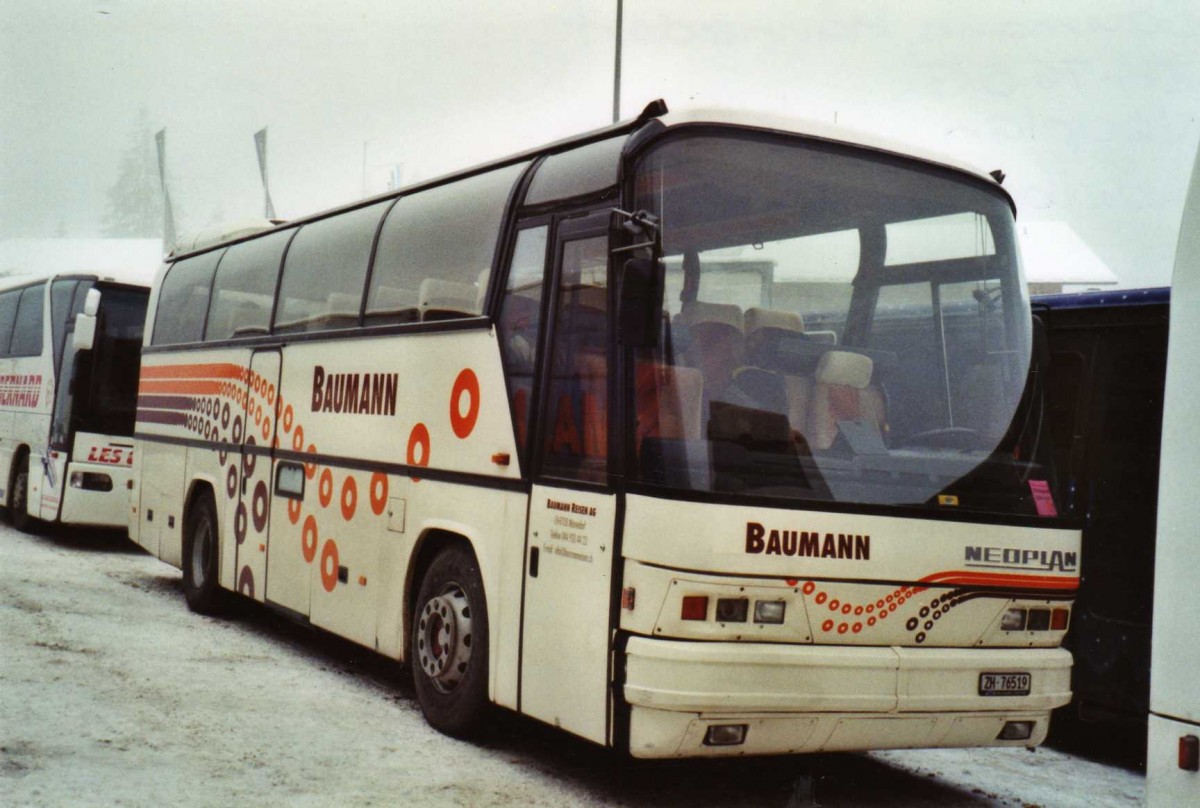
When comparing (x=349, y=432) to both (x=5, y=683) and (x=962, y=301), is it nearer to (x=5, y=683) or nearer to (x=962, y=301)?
(x=5, y=683)

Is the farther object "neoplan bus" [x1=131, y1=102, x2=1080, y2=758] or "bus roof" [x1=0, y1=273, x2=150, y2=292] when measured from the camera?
"bus roof" [x1=0, y1=273, x2=150, y2=292]

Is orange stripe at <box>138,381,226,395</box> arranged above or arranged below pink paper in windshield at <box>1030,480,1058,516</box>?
above

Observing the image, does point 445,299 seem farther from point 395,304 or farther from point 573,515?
point 573,515

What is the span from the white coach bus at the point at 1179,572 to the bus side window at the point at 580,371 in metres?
2.54

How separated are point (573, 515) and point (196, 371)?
711 centimetres

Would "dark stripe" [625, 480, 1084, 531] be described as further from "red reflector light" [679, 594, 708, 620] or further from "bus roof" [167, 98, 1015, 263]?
"bus roof" [167, 98, 1015, 263]

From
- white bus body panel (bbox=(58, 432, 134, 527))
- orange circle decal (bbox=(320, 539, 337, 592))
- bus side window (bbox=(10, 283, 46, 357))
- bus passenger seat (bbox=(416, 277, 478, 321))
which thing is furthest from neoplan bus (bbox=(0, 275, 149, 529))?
bus passenger seat (bbox=(416, 277, 478, 321))

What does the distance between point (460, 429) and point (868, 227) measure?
2.51 metres

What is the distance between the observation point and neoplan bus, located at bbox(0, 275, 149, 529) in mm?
16469

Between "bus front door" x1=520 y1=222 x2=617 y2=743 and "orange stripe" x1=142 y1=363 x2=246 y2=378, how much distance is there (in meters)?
5.32

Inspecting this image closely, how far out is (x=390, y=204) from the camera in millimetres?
9609

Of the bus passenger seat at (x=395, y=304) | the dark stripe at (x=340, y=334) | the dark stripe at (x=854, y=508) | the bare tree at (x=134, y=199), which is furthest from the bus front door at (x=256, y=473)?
the bare tree at (x=134, y=199)

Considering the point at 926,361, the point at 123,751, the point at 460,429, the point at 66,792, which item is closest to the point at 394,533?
the point at 460,429

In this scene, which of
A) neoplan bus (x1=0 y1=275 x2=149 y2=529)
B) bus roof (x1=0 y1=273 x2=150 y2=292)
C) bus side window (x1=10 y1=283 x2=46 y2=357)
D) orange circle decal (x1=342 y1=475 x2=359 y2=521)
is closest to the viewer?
orange circle decal (x1=342 y1=475 x2=359 y2=521)
